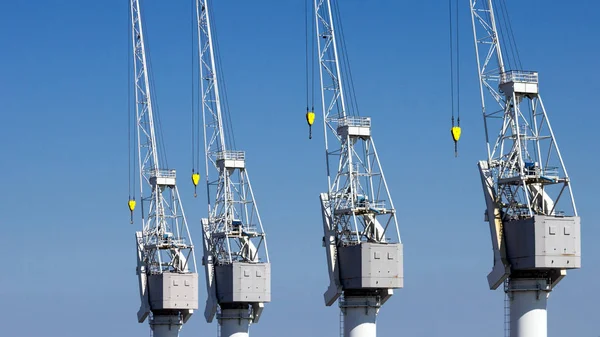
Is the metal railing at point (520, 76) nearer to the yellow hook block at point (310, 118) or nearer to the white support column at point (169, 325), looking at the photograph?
the yellow hook block at point (310, 118)

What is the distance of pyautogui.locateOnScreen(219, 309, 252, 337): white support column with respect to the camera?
160875 millimetres

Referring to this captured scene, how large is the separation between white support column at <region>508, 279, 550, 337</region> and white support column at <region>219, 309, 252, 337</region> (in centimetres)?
4290

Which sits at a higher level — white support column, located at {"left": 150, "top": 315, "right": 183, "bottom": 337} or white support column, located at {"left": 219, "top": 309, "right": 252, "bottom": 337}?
white support column, located at {"left": 150, "top": 315, "right": 183, "bottom": 337}

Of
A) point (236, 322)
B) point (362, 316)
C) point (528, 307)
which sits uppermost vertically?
point (236, 322)

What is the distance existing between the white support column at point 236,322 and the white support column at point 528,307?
4290 centimetres

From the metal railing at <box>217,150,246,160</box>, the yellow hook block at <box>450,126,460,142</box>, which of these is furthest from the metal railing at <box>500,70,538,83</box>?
the metal railing at <box>217,150,246,160</box>

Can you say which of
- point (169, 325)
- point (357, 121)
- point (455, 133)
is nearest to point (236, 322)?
point (169, 325)

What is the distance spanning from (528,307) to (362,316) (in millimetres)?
21360

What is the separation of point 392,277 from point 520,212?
55.5 feet

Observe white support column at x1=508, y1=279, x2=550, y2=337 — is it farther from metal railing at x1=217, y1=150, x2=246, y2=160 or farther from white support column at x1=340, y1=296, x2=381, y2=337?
metal railing at x1=217, y1=150, x2=246, y2=160

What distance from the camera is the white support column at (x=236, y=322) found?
161 metres

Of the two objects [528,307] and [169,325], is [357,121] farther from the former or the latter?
[169,325]

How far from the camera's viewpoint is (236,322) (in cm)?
16112

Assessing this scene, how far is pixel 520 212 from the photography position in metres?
128
